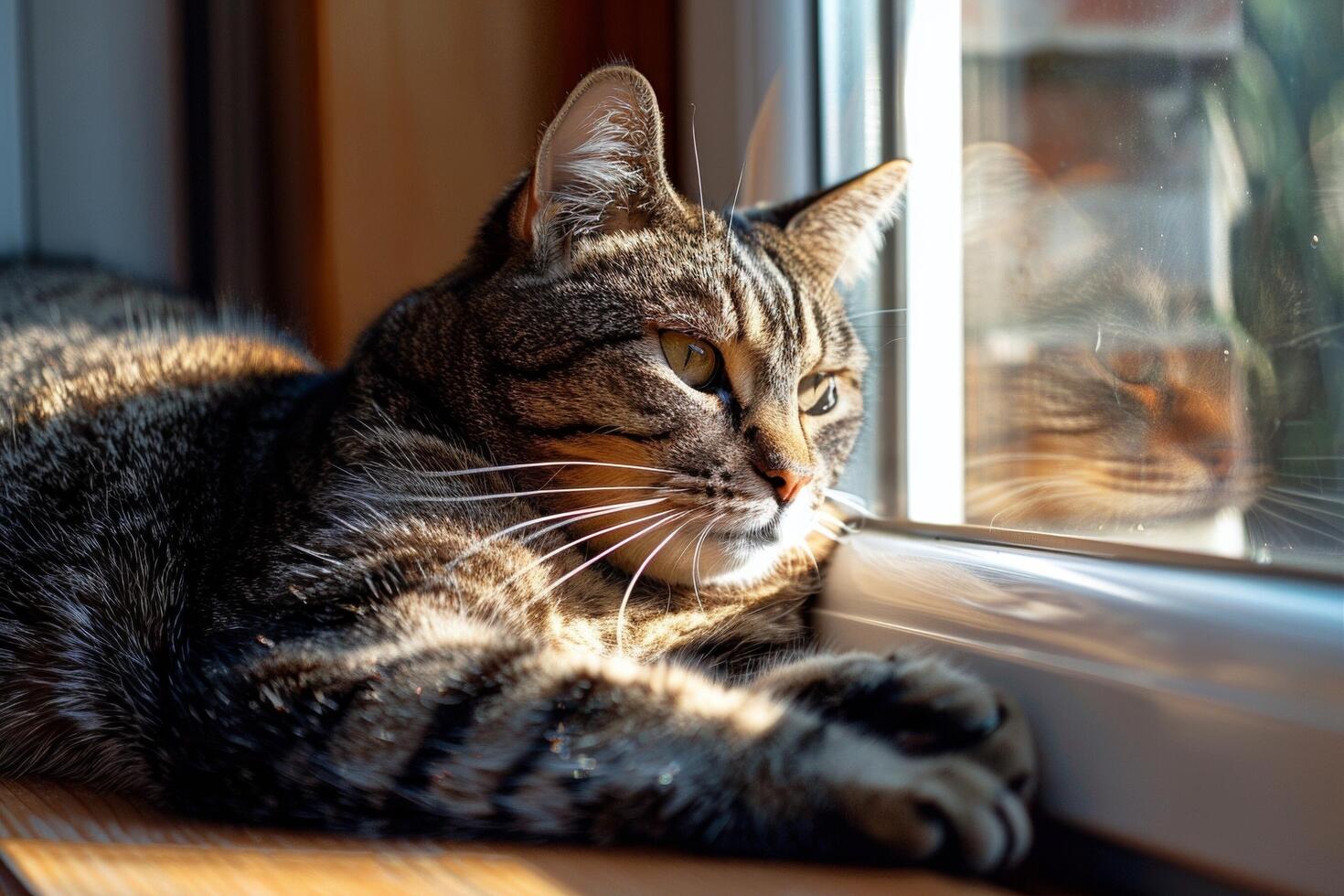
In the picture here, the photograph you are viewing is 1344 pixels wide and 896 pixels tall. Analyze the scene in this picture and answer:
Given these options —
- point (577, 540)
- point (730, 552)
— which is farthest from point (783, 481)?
point (577, 540)

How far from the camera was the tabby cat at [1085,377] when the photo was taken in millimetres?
793

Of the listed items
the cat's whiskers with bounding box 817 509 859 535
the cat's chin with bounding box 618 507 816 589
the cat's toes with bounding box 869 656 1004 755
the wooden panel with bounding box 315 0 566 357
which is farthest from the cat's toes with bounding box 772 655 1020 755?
the wooden panel with bounding box 315 0 566 357

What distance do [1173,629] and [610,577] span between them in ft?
1.48

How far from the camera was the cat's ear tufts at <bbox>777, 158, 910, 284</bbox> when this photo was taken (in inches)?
41.5

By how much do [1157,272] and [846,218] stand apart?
342 mm

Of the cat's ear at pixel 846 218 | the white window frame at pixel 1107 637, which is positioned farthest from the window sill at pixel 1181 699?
the cat's ear at pixel 846 218

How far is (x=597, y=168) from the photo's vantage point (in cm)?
95

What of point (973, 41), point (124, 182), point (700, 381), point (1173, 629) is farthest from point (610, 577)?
point (124, 182)

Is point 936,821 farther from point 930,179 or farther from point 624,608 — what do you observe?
point 930,179

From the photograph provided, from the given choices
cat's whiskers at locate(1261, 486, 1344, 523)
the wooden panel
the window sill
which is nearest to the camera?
the window sill

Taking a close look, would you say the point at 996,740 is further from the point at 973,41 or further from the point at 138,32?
the point at 138,32

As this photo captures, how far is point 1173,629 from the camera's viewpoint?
0.65 meters

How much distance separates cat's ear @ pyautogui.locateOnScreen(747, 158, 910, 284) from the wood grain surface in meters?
0.66

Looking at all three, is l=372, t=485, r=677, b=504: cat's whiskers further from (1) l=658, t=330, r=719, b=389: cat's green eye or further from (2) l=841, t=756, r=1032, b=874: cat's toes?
(2) l=841, t=756, r=1032, b=874: cat's toes
